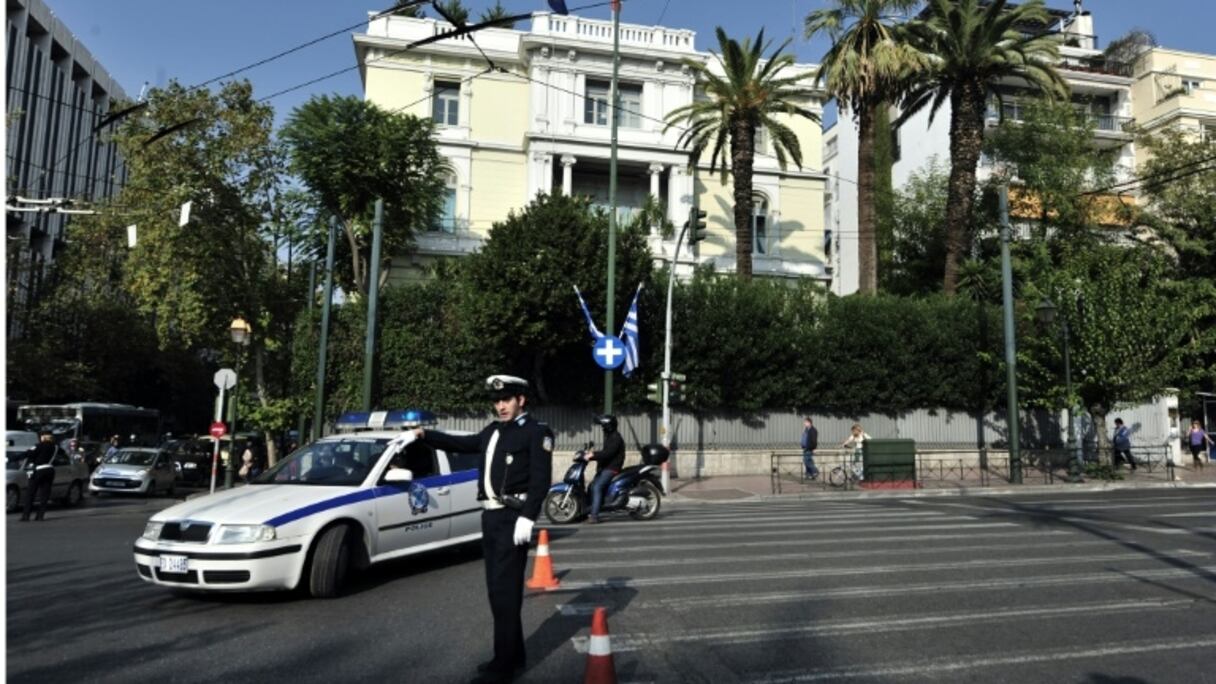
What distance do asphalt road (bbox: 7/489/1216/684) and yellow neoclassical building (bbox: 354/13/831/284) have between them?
24.4 metres

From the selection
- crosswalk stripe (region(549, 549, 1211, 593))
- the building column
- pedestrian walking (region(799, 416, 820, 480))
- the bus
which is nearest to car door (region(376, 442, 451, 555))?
crosswalk stripe (region(549, 549, 1211, 593))

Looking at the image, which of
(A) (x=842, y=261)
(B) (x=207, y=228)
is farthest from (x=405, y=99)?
(A) (x=842, y=261)

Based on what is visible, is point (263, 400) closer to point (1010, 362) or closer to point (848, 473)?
point (848, 473)

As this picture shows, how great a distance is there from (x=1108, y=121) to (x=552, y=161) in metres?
29.4

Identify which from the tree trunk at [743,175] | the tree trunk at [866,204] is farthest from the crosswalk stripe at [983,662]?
the tree trunk at [866,204]

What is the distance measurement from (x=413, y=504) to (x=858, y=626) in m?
4.34

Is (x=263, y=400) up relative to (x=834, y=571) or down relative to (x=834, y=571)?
up

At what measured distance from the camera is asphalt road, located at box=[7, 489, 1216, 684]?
5465mm

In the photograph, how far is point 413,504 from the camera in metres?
8.47

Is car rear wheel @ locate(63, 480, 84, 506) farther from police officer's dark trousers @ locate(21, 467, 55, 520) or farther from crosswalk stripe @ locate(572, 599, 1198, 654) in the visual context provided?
crosswalk stripe @ locate(572, 599, 1198, 654)

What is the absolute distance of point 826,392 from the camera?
27.9 meters

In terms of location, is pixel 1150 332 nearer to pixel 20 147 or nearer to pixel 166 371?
pixel 166 371

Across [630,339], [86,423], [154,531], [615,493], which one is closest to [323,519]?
[154,531]

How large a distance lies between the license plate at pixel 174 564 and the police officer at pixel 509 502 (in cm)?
298
